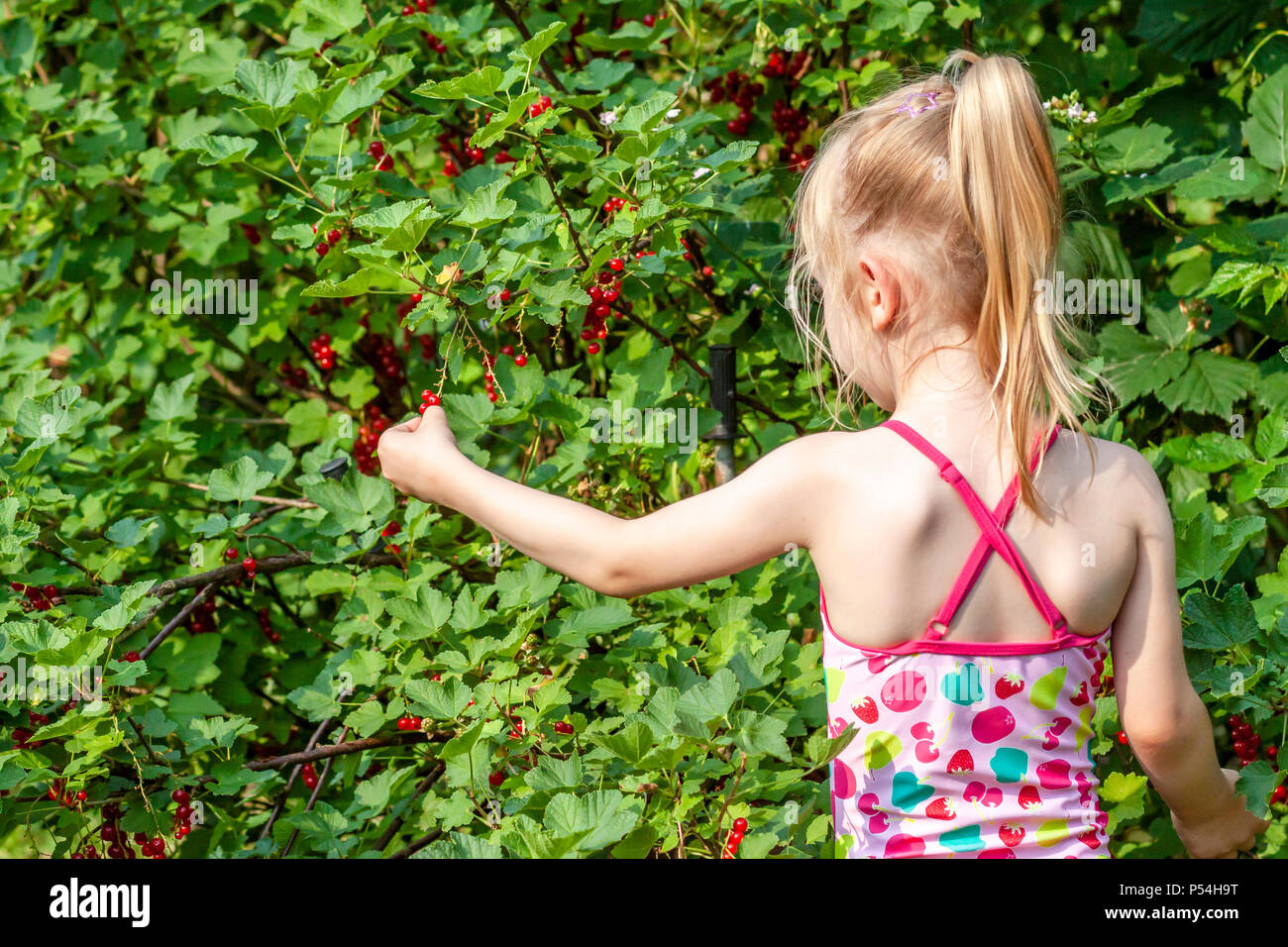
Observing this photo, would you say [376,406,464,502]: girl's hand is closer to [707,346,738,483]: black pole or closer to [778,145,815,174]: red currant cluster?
[707,346,738,483]: black pole

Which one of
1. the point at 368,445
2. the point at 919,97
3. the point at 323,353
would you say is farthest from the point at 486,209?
the point at 323,353

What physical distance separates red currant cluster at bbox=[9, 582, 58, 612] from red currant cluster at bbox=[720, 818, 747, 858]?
124 centimetres

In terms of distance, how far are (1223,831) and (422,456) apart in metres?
1.12

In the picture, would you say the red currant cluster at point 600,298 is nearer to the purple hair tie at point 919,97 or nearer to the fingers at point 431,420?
the fingers at point 431,420

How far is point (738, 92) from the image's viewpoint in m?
2.78

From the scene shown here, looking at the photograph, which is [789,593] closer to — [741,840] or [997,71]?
[741,840]

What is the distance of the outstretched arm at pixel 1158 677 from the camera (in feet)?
4.34

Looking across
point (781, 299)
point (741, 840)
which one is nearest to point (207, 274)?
point (781, 299)

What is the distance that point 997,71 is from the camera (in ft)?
4.17

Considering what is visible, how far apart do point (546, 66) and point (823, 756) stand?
142 cm

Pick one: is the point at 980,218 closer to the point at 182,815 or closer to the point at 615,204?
the point at 615,204

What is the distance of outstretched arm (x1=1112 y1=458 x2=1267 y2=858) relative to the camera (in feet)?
4.34

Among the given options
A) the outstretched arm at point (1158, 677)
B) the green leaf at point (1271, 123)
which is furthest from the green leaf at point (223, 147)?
the green leaf at point (1271, 123)

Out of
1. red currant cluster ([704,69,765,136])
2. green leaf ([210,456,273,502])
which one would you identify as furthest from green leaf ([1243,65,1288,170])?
green leaf ([210,456,273,502])
